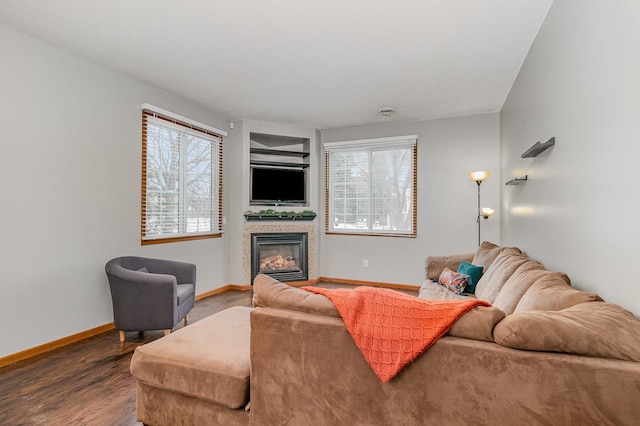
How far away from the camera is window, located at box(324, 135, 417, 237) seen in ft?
18.0

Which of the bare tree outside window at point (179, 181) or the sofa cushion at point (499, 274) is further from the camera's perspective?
the bare tree outside window at point (179, 181)

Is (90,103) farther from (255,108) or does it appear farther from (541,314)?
(541,314)

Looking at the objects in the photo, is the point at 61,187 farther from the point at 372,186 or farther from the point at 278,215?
the point at 372,186

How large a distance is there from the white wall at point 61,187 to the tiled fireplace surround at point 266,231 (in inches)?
65.3

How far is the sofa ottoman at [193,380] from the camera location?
158cm

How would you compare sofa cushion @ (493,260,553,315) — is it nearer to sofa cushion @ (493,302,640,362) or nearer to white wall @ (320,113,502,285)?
sofa cushion @ (493,302,640,362)

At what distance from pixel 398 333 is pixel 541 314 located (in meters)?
0.49

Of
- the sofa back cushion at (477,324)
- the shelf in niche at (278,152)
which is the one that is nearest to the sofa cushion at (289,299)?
the sofa back cushion at (477,324)

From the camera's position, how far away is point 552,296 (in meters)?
1.54

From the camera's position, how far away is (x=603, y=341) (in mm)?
1076

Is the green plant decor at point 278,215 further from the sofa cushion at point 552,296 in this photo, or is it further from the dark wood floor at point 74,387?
the sofa cushion at point 552,296

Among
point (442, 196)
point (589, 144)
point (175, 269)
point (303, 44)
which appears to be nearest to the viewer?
point (589, 144)

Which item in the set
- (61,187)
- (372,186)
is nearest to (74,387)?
(61,187)

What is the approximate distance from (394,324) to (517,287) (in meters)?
1.14
